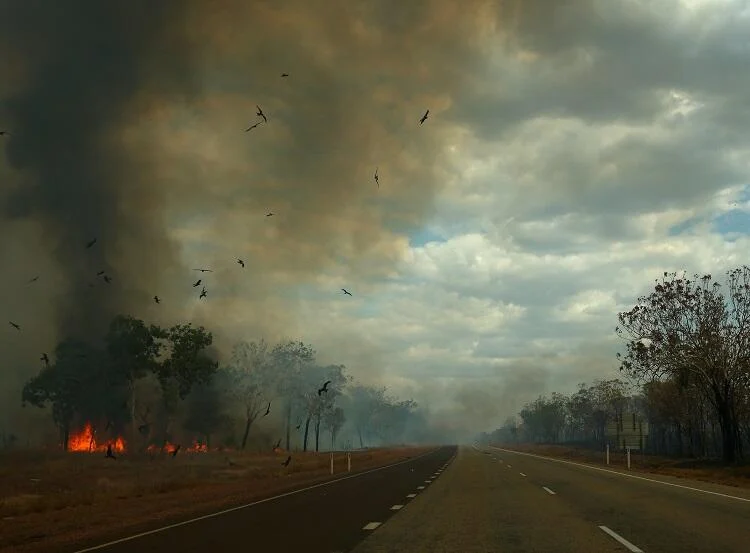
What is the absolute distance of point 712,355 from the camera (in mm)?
42625

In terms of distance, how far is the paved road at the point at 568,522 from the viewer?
36.4 feet

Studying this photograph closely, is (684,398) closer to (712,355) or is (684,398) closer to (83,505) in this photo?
(712,355)

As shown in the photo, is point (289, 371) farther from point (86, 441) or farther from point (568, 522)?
point (568, 522)

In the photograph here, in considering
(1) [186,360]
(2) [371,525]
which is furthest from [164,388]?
(2) [371,525]

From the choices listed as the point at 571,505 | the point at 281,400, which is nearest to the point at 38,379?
the point at 281,400

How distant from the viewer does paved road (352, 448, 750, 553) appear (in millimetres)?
11109

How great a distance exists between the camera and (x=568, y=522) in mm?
14336

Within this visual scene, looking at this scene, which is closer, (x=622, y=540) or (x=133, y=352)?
(x=622, y=540)

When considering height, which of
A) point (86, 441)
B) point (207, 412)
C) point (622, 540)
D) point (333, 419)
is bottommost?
point (86, 441)

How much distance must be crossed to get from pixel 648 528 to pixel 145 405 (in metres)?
85.4

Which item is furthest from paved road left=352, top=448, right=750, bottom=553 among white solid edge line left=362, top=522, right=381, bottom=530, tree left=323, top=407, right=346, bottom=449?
tree left=323, top=407, right=346, bottom=449

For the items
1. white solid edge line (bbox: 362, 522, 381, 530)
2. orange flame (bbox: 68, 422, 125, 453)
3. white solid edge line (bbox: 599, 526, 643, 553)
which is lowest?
orange flame (bbox: 68, 422, 125, 453)

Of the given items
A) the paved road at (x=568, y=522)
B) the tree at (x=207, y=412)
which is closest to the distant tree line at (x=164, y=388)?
the tree at (x=207, y=412)

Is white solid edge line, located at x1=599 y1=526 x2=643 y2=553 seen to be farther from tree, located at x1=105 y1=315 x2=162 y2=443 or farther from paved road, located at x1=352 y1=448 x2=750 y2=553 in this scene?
tree, located at x1=105 y1=315 x2=162 y2=443
